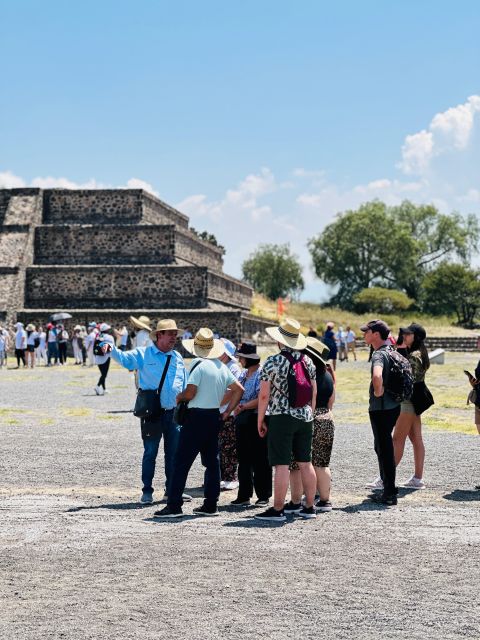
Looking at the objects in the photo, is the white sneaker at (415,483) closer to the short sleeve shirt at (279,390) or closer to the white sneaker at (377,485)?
the white sneaker at (377,485)

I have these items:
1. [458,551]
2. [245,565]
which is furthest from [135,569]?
[458,551]

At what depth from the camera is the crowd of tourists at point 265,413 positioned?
7293 millimetres

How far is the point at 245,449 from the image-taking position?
26.8ft

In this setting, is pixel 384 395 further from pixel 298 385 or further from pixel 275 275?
pixel 275 275

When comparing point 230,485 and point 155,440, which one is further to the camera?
point 230,485

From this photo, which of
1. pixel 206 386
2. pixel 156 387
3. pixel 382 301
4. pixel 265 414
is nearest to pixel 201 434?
pixel 206 386

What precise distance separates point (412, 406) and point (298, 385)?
6.76 feet

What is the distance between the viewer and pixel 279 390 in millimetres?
7266

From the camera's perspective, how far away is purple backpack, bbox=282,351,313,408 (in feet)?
23.7

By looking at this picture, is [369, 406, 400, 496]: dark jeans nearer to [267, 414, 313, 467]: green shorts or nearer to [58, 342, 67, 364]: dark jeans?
[267, 414, 313, 467]: green shorts

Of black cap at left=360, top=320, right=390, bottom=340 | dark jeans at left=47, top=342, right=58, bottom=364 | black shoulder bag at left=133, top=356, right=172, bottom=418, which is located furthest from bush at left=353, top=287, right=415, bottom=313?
black shoulder bag at left=133, top=356, right=172, bottom=418

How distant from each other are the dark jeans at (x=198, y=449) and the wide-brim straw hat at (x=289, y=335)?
2.85 feet

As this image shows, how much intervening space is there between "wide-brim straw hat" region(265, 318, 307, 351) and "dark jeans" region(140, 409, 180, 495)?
1.42 metres

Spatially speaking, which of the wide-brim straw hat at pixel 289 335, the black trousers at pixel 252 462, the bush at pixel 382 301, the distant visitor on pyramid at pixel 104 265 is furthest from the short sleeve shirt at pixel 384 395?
the bush at pixel 382 301
